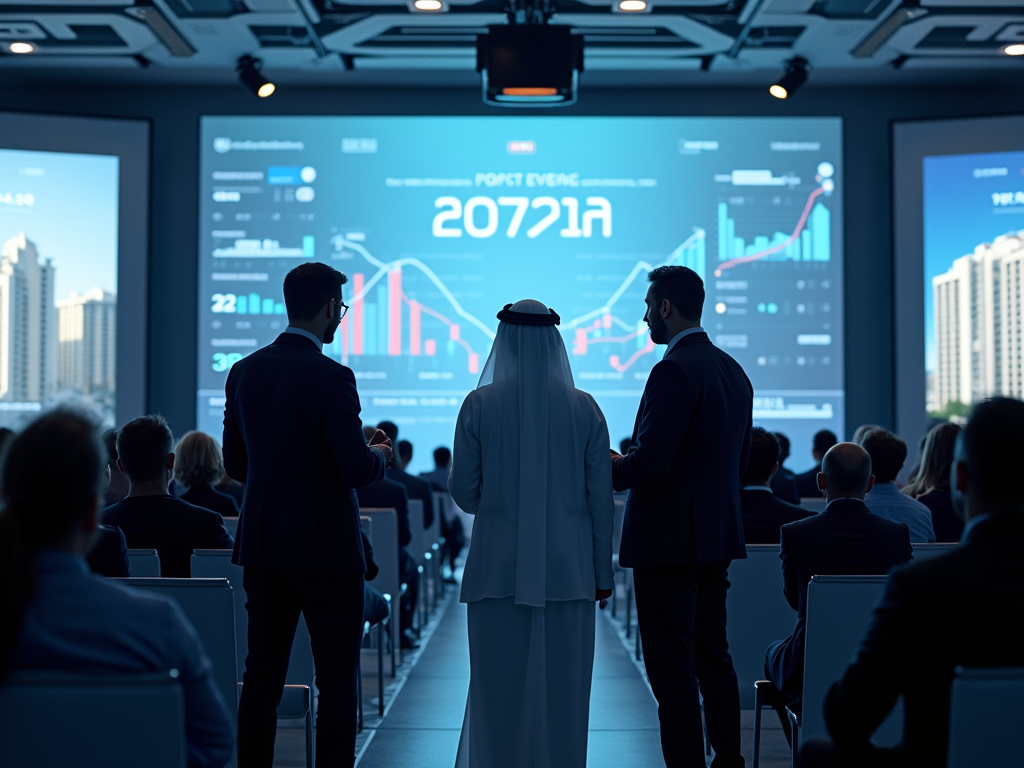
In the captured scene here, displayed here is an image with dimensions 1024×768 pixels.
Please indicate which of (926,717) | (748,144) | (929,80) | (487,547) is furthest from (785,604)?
(929,80)

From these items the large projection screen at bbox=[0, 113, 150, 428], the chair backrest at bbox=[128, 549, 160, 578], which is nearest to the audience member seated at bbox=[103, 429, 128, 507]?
the chair backrest at bbox=[128, 549, 160, 578]

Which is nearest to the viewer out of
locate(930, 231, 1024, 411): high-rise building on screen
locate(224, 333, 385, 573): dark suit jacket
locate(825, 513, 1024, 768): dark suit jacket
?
locate(825, 513, 1024, 768): dark suit jacket

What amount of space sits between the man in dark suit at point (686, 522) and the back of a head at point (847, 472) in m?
0.27

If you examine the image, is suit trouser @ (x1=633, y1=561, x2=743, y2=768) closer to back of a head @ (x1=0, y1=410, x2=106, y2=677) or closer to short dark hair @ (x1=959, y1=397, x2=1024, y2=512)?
short dark hair @ (x1=959, y1=397, x2=1024, y2=512)

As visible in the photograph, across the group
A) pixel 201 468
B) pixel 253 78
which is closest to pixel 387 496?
pixel 201 468

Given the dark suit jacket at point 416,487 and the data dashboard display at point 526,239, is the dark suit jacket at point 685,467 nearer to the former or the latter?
the dark suit jacket at point 416,487

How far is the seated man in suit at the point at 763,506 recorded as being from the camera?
139 inches

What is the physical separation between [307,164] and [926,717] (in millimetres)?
7316

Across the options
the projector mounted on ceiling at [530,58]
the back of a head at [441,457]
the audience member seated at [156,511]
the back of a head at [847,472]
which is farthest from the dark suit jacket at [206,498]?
the projector mounted on ceiling at [530,58]

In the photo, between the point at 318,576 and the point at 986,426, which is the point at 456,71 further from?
the point at 986,426

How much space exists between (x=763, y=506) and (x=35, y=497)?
2733 mm

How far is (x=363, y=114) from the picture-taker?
26.3 feet

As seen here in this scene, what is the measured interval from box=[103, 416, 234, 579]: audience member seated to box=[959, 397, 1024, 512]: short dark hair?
7.46 feet

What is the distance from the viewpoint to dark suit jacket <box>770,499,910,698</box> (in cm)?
266
